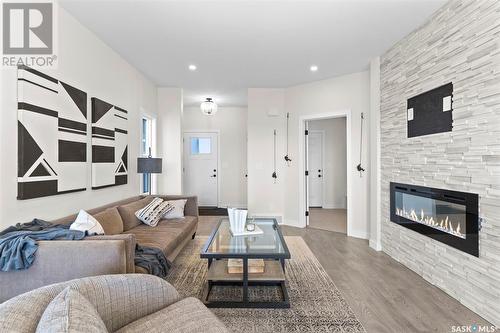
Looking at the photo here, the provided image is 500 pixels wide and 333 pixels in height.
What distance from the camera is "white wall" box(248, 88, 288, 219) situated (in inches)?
221

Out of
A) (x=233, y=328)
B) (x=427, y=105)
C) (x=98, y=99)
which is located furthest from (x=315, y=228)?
(x=98, y=99)

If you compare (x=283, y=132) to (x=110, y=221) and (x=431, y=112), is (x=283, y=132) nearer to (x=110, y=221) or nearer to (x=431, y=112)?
(x=431, y=112)

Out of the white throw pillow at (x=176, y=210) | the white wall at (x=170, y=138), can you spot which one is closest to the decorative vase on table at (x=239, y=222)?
the white throw pillow at (x=176, y=210)

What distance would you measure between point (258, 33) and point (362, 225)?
131 inches

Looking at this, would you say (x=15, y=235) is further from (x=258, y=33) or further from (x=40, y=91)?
(x=258, y=33)

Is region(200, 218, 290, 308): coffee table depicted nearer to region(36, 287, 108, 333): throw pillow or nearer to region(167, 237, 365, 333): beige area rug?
region(167, 237, 365, 333): beige area rug

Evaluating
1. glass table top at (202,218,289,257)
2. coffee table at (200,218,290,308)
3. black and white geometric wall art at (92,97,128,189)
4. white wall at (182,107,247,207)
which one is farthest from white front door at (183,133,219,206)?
coffee table at (200,218,290,308)

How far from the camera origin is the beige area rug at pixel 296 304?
6.75ft

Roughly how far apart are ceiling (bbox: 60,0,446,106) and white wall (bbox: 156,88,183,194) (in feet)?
2.82

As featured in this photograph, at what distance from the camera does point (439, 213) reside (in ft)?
8.95

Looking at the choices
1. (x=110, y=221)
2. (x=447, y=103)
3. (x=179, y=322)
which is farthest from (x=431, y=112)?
(x=110, y=221)

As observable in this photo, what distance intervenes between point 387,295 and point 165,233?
234 centimetres

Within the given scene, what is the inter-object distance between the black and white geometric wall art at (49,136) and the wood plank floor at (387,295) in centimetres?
286

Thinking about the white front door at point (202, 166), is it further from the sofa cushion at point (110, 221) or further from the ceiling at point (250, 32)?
the sofa cushion at point (110, 221)
